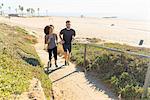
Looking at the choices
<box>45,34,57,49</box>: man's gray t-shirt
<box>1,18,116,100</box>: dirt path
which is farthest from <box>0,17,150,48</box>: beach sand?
<box>1,18,116,100</box>: dirt path

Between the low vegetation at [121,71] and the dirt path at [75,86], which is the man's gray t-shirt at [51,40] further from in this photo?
the low vegetation at [121,71]

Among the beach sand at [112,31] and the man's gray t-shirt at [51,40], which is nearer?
the man's gray t-shirt at [51,40]

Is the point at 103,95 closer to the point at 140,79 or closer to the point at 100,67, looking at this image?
the point at 140,79

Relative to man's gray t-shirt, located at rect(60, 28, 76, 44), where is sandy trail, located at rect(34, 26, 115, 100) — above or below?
below

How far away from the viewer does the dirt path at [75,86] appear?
26.5ft

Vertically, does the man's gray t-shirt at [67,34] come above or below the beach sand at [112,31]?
above

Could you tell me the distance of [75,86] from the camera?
895 cm

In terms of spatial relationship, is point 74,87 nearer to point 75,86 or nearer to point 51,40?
point 75,86

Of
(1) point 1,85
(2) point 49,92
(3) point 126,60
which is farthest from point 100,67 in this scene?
(1) point 1,85

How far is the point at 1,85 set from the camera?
19.2ft

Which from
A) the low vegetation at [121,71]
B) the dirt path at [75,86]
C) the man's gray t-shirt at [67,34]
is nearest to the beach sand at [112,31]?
the low vegetation at [121,71]

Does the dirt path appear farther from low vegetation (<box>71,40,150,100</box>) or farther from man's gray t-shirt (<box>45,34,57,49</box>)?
man's gray t-shirt (<box>45,34,57,49</box>)

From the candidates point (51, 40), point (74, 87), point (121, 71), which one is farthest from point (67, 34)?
point (74, 87)

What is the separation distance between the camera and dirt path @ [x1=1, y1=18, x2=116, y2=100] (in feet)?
26.5
